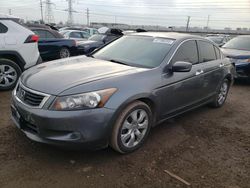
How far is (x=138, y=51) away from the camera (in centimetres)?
425

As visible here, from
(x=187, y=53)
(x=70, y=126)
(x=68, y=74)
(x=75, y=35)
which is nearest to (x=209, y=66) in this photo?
(x=187, y=53)

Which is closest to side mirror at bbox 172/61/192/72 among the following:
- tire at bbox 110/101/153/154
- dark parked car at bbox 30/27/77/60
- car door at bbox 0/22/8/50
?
tire at bbox 110/101/153/154

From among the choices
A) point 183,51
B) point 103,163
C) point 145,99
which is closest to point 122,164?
point 103,163

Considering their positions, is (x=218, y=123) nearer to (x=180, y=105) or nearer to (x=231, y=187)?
(x=180, y=105)

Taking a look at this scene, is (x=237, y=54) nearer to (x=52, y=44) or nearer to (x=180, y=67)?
(x=180, y=67)

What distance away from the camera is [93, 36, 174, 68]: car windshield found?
13.0ft

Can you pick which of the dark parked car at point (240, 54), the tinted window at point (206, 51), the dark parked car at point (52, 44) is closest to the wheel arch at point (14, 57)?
the dark parked car at point (52, 44)

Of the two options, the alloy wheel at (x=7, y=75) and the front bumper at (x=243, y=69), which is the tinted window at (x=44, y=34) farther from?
the front bumper at (x=243, y=69)

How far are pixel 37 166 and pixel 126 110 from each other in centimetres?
122

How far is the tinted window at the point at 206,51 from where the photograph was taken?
484 cm

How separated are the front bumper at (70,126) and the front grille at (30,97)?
0.24ft

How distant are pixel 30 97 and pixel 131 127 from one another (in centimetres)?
129

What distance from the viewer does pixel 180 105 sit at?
4207mm

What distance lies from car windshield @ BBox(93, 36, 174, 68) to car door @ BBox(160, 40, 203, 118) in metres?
0.22
